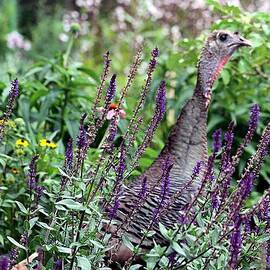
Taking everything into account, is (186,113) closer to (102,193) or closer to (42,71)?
(102,193)

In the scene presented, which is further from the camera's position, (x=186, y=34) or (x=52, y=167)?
(x=186, y=34)

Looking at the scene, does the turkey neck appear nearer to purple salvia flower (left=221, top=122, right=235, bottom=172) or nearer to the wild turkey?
the wild turkey

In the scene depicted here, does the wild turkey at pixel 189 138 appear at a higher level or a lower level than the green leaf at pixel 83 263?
higher

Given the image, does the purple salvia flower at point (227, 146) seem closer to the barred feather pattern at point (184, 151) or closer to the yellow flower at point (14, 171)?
the barred feather pattern at point (184, 151)

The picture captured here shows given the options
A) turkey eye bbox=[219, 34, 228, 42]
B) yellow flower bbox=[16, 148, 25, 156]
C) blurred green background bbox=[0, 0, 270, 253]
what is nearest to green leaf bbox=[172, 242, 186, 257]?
blurred green background bbox=[0, 0, 270, 253]

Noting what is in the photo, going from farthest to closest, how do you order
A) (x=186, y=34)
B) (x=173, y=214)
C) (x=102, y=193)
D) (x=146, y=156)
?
(x=186, y=34), (x=146, y=156), (x=173, y=214), (x=102, y=193)

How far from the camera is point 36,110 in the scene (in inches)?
168

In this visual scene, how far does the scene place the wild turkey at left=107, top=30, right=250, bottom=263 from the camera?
9.21 feet

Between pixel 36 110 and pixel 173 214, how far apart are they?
1700mm

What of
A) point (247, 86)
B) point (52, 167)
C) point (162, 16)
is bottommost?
point (52, 167)

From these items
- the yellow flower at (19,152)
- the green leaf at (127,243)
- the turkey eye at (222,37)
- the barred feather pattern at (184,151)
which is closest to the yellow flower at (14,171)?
Answer: the yellow flower at (19,152)

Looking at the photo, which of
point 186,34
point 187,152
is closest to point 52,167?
point 187,152

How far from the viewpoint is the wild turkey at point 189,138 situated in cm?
281

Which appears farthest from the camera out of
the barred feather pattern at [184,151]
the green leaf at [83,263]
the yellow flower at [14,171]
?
the yellow flower at [14,171]
